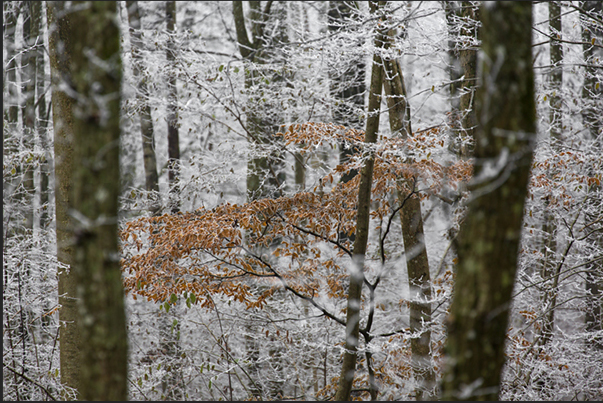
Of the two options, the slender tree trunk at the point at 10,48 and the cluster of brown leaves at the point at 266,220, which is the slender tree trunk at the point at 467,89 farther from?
the slender tree trunk at the point at 10,48

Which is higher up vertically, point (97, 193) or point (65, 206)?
point (97, 193)

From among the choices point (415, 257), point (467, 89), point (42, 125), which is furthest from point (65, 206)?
point (42, 125)

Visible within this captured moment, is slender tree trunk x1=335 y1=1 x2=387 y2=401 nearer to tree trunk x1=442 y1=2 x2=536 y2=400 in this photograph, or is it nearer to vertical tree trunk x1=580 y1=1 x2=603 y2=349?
tree trunk x1=442 y1=2 x2=536 y2=400

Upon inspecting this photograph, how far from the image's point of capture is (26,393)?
5531 millimetres

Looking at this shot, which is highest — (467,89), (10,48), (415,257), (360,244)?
(10,48)

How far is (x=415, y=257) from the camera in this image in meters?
4.85

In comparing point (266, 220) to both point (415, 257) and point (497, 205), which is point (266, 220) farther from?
point (497, 205)

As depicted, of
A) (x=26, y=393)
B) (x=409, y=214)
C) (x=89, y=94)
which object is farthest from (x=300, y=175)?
(x=89, y=94)

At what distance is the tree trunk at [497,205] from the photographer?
5.24ft

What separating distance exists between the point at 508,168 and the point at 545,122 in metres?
5.92

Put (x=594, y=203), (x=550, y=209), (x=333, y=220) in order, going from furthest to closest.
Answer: (x=594, y=203) < (x=550, y=209) < (x=333, y=220)

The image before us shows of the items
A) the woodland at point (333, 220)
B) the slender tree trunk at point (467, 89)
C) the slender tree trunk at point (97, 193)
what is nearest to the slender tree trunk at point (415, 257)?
the woodland at point (333, 220)

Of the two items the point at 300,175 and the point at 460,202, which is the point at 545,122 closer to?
the point at 460,202

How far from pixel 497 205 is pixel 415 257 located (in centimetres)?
335
